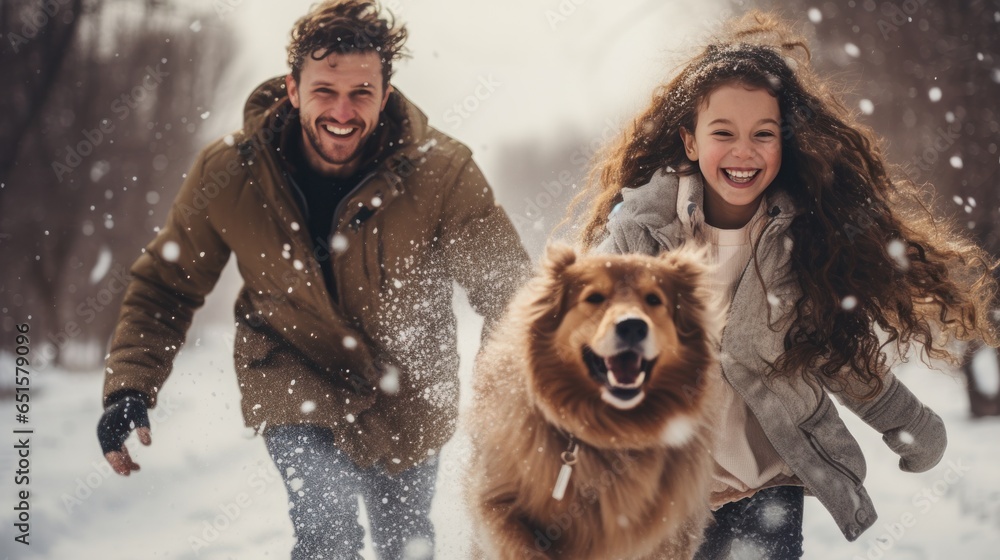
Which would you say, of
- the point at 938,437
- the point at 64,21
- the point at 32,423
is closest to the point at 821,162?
the point at 938,437

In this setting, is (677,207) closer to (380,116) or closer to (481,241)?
(481,241)

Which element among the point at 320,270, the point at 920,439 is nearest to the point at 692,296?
the point at 920,439

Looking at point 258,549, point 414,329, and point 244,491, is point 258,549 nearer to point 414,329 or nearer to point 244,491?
point 244,491

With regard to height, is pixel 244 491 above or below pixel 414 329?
below

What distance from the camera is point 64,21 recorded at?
645 centimetres

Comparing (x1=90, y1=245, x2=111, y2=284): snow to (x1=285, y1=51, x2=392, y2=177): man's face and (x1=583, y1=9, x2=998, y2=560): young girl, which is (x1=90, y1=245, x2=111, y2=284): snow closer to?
(x1=285, y1=51, x2=392, y2=177): man's face

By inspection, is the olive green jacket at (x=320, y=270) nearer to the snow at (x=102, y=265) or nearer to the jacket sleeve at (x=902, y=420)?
the jacket sleeve at (x=902, y=420)

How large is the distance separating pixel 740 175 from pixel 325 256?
1709mm

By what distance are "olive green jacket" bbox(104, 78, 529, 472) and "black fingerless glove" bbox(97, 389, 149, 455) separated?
2.0 inches

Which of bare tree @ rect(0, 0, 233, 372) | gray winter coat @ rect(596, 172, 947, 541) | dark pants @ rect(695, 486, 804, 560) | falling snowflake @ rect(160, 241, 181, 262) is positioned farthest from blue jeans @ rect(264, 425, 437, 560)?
bare tree @ rect(0, 0, 233, 372)

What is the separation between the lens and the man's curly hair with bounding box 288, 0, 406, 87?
3373 mm

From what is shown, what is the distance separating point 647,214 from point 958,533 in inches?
148

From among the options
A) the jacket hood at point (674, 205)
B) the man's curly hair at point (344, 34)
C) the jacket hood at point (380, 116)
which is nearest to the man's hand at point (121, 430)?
the jacket hood at point (380, 116)

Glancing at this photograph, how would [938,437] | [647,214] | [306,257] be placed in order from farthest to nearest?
[306,257] → [938,437] → [647,214]
